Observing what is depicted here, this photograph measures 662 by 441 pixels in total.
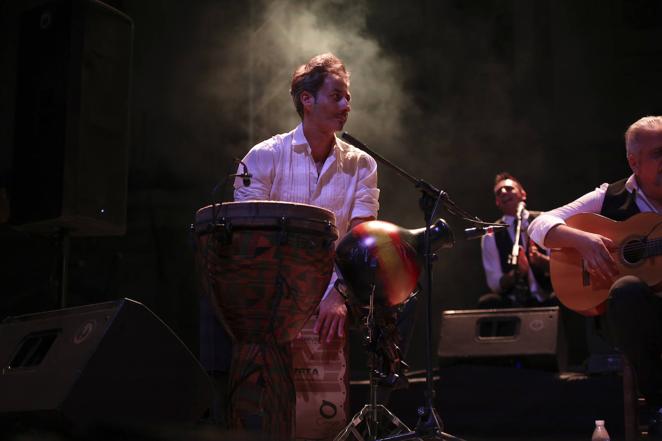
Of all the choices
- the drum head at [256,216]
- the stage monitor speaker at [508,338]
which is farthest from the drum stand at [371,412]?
the stage monitor speaker at [508,338]

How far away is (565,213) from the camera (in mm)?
3270

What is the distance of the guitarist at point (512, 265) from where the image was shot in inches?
224

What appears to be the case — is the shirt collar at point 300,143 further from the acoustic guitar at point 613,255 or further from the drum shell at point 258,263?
the acoustic guitar at point 613,255

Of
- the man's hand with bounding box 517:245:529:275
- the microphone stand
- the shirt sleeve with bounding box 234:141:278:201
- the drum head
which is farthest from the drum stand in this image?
the man's hand with bounding box 517:245:529:275

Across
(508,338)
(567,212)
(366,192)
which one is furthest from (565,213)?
(508,338)

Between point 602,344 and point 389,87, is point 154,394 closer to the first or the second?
point 602,344

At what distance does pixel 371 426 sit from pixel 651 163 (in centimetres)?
145

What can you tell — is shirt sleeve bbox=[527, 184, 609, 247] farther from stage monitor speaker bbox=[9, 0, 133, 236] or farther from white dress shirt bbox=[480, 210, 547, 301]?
white dress shirt bbox=[480, 210, 547, 301]

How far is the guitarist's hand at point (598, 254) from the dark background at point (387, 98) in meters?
3.00

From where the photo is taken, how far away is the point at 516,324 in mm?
4934

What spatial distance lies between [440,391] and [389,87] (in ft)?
9.24

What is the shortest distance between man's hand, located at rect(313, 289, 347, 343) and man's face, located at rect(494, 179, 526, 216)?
10.2ft

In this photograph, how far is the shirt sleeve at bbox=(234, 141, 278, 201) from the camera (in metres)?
3.22

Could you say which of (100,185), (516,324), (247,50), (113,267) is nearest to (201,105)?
(247,50)
